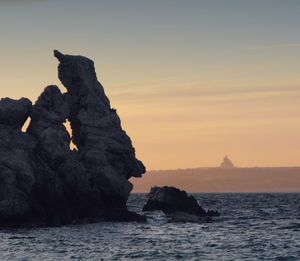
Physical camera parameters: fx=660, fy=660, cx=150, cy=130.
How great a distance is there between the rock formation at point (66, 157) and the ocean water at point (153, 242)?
12.0 feet

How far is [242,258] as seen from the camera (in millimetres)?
48938

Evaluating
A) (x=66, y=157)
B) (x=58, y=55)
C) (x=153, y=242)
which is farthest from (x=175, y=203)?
(x=153, y=242)

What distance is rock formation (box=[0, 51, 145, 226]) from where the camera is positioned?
73750mm

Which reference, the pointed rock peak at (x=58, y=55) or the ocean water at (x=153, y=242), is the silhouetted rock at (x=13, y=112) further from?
the ocean water at (x=153, y=242)

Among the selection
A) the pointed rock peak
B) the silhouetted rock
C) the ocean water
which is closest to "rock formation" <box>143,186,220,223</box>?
the ocean water

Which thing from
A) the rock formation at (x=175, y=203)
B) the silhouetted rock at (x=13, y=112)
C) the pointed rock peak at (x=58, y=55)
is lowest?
the rock formation at (x=175, y=203)

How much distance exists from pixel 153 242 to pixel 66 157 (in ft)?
72.9

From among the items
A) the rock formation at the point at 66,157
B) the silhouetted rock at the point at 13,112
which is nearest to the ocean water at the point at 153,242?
the rock formation at the point at 66,157

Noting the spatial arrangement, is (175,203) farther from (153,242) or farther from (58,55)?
(153,242)

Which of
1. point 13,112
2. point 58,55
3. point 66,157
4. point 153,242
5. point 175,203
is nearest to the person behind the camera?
point 153,242

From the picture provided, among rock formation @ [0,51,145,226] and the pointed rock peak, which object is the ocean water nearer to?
rock formation @ [0,51,145,226]

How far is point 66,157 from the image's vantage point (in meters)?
78.8

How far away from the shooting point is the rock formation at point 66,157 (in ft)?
242

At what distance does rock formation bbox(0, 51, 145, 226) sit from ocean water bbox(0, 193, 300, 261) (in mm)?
3651
